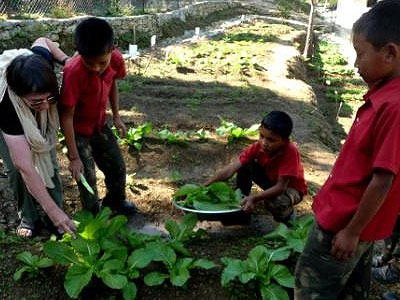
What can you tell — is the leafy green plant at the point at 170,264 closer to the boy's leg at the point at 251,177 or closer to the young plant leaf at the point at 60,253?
the young plant leaf at the point at 60,253

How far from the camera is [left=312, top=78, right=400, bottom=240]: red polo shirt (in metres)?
1.70

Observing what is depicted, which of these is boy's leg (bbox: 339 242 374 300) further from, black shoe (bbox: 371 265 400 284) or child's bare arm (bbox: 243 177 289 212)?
child's bare arm (bbox: 243 177 289 212)

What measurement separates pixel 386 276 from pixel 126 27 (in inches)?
485

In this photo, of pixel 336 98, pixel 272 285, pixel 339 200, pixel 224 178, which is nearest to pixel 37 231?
pixel 224 178

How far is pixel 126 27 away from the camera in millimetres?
13727

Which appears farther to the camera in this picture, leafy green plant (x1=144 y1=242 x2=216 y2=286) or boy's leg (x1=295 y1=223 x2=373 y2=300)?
leafy green plant (x1=144 y1=242 x2=216 y2=286)

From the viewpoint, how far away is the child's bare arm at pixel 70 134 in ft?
9.97

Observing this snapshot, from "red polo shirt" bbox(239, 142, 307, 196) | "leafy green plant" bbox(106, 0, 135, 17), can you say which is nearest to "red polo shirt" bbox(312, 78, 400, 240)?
"red polo shirt" bbox(239, 142, 307, 196)

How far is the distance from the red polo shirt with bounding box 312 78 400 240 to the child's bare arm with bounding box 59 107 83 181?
72.6 inches

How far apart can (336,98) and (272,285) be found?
884 cm

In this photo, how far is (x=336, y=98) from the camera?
35.2 ft

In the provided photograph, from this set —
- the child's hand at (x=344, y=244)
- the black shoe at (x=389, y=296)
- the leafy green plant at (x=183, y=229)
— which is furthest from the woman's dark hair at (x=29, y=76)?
the black shoe at (x=389, y=296)

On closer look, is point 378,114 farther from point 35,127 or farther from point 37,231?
point 37,231

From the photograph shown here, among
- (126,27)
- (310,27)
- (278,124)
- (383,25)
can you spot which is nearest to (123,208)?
(278,124)
